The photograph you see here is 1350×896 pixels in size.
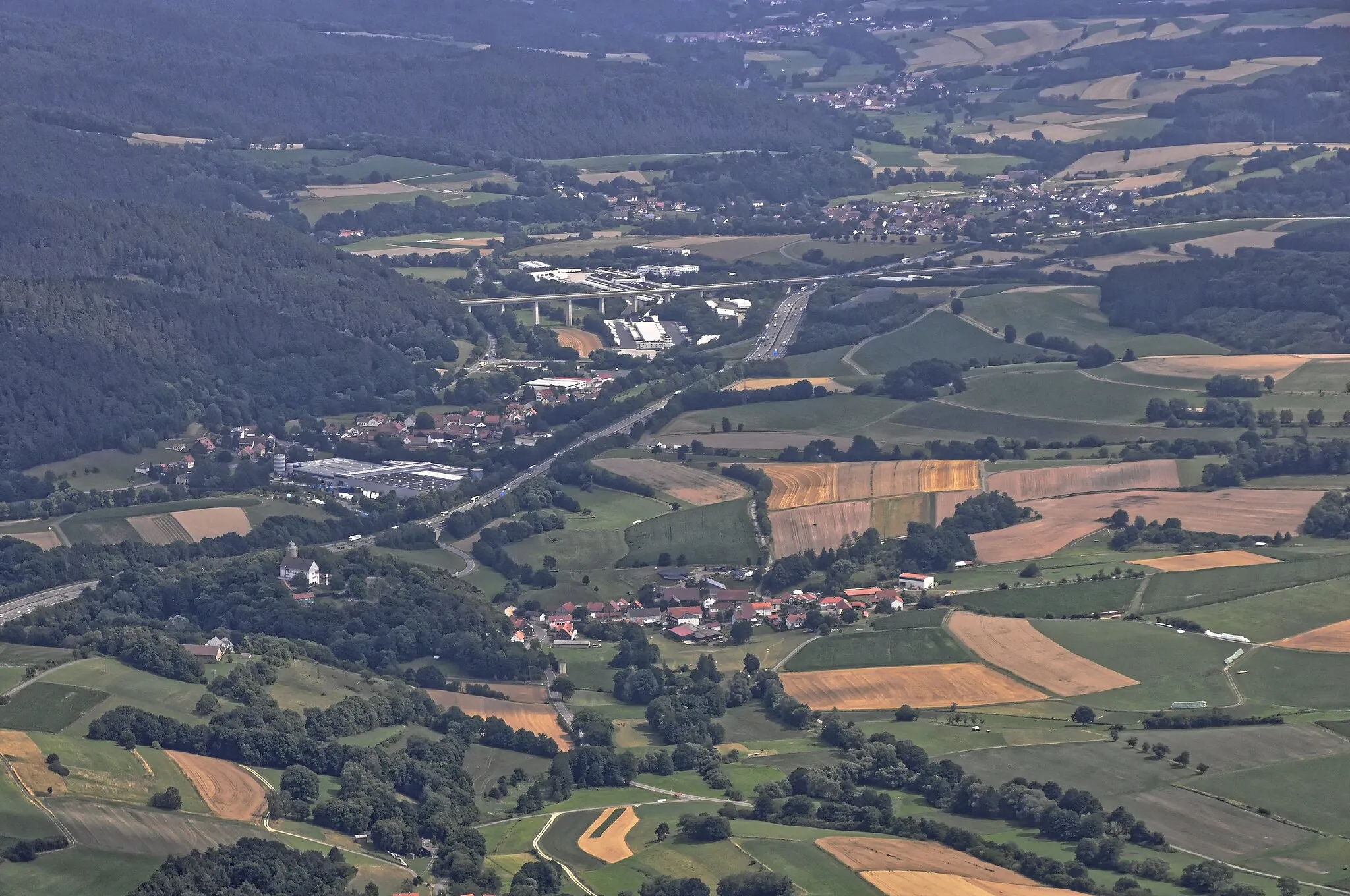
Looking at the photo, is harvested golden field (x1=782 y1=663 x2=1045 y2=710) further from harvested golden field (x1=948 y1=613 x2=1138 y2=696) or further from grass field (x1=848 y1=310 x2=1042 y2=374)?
grass field (x1=848 y1=310 x2=1042 y2=374)

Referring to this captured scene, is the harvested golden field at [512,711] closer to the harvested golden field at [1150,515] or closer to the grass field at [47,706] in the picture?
the grass field at [47,706]

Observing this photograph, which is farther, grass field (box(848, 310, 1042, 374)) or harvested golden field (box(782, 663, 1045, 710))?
grass field (box(848, 310, 1042, 374))

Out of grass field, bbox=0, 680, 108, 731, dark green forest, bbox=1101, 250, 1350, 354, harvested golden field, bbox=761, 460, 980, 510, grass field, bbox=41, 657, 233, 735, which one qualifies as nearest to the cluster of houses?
harvested golden field, bbox=761, 460, 980, 510

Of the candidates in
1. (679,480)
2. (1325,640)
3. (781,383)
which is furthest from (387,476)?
(1325,640)

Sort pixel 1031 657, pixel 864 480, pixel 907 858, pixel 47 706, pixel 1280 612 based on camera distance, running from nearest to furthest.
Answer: pixel 907 858
pixel 47 706
pixel 1031 657
pixel 1280 612
pixel 864 480

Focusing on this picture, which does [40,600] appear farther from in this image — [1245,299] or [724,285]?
[724,285]

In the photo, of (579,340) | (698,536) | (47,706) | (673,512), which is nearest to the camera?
(47,706)
